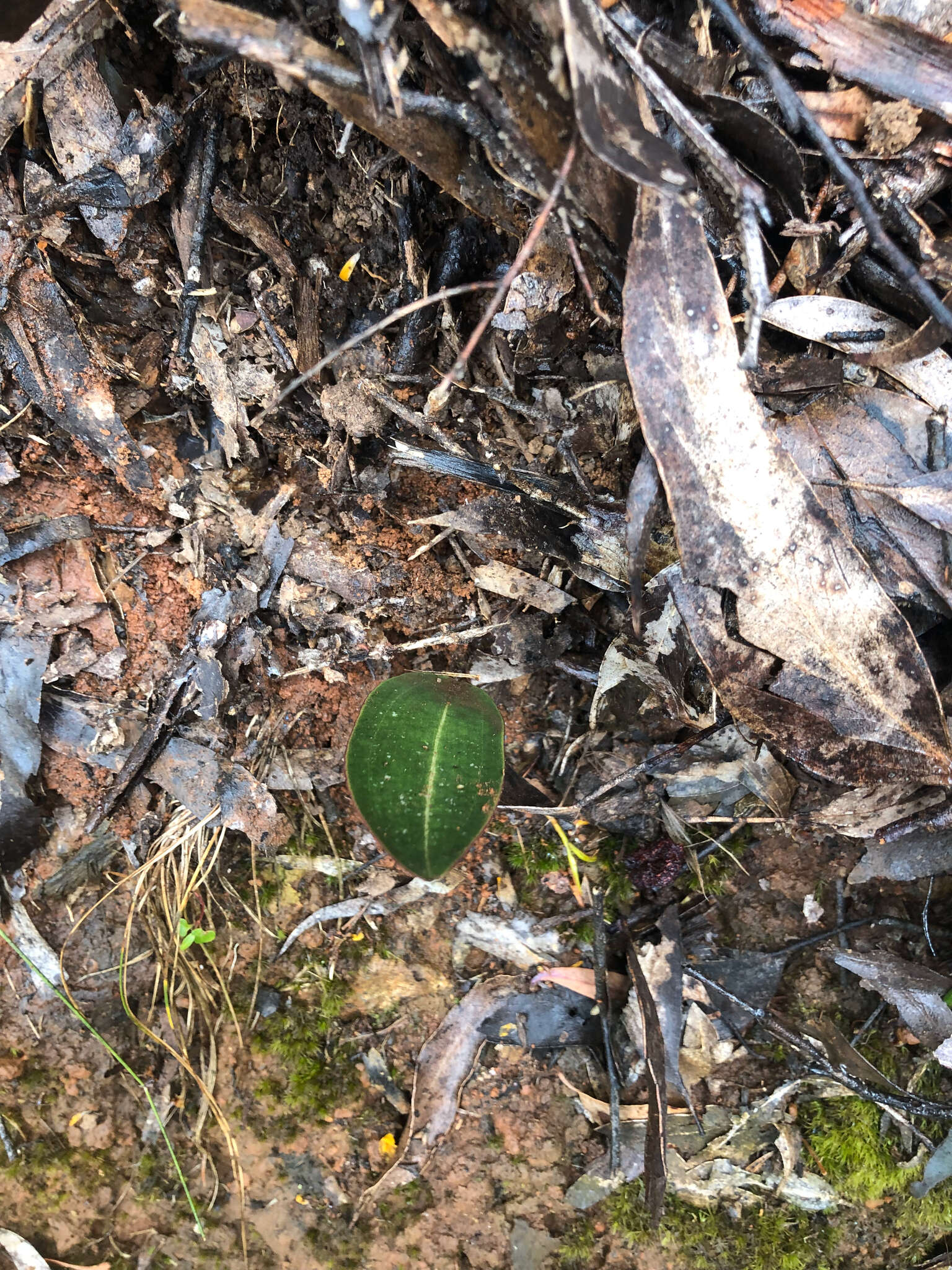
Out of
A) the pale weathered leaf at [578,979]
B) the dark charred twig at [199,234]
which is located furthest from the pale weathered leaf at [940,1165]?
the dark charred twig at [199,234]

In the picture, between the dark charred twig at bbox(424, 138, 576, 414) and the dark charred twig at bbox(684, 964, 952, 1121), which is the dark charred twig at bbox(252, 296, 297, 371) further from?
the dark charred twig at bbox(684, 964, 952, 1121)

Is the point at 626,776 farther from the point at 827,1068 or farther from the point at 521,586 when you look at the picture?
the point at 827,1068

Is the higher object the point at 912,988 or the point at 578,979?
the point at 578,979

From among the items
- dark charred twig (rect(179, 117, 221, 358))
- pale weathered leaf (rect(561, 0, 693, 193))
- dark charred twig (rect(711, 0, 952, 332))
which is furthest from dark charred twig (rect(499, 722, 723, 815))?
dark charred twig (rect(179, 117, 221, 358))

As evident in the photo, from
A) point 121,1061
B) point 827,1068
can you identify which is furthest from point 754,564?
point 121,1061

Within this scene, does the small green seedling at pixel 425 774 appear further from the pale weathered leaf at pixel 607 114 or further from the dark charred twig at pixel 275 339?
the pale weathered leaf at pixel 607 114
